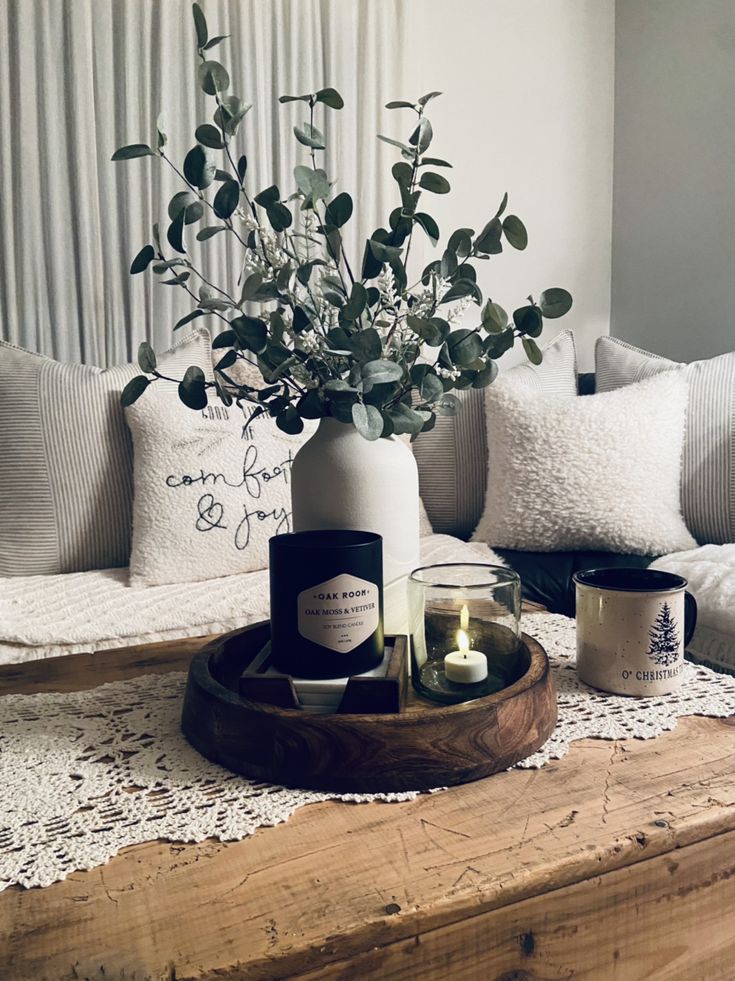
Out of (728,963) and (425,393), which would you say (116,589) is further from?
(728,963)

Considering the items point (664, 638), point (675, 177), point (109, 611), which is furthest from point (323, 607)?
point (675, 177)

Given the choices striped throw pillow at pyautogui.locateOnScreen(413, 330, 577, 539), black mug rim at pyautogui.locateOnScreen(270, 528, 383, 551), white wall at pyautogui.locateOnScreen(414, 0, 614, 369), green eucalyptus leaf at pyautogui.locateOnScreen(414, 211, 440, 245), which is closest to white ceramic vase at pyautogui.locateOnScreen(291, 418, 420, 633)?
black mug rim at pyautogui.locateOnScreen(270, 528, 383, 551)

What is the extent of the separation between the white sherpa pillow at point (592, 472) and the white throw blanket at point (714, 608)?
0.62ft

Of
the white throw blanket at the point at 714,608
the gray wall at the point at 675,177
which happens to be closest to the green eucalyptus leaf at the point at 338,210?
the white throw blanket at the point at 714,608

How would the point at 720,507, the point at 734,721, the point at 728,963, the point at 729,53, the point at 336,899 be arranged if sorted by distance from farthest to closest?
the point at 729,53 < the point at 720,507 < the point at 734,721 < the point at 728,963 < the point at 336,899

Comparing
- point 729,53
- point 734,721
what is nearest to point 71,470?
point 734,721

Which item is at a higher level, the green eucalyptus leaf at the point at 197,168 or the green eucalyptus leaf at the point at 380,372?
the green eucalyptus leaf at the point at 197,168

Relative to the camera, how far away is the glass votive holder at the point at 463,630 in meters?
0.75

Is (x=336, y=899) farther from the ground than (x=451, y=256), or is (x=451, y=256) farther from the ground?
(x=451, y=256)

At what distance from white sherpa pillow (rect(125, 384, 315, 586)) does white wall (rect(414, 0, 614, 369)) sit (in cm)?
130

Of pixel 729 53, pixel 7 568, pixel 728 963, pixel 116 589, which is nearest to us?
pixel 728 963

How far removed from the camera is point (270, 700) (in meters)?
0.69

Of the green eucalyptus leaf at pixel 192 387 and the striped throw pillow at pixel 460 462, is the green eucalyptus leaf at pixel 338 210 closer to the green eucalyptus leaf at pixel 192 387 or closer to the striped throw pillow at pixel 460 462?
the green eucalyptus leaf at pixel 192 387

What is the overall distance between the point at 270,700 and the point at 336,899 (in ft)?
0.69
